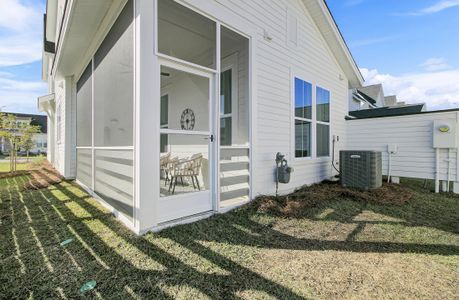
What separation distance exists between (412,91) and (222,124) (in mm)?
54969

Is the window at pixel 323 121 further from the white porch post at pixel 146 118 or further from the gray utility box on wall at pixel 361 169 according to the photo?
the white porch post at pixel 146 118

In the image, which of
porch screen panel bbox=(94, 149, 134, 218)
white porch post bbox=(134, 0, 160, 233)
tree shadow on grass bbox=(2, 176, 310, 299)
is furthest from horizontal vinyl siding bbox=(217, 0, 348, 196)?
tree shadow on grass bbox=(2, 176, 310, 299)

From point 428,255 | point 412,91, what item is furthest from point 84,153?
point 412,91

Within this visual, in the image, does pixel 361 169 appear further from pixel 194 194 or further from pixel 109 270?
pixel 109 270

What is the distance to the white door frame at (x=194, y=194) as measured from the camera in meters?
3.07

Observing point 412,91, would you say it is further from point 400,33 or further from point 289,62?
point 289,62

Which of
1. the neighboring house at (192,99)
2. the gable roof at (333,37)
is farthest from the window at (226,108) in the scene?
the gable roof at (333,37)

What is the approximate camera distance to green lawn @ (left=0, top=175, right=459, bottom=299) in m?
1.89

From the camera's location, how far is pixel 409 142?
6535 mm

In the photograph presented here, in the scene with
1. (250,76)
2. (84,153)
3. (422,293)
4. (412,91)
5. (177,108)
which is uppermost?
(412,91)

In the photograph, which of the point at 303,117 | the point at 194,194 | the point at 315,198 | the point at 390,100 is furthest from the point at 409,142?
the point at 390,100

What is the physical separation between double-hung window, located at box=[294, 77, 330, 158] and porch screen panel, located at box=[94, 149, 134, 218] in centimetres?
387

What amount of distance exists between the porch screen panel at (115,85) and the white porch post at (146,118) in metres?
0.25

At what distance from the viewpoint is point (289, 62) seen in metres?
5.34
